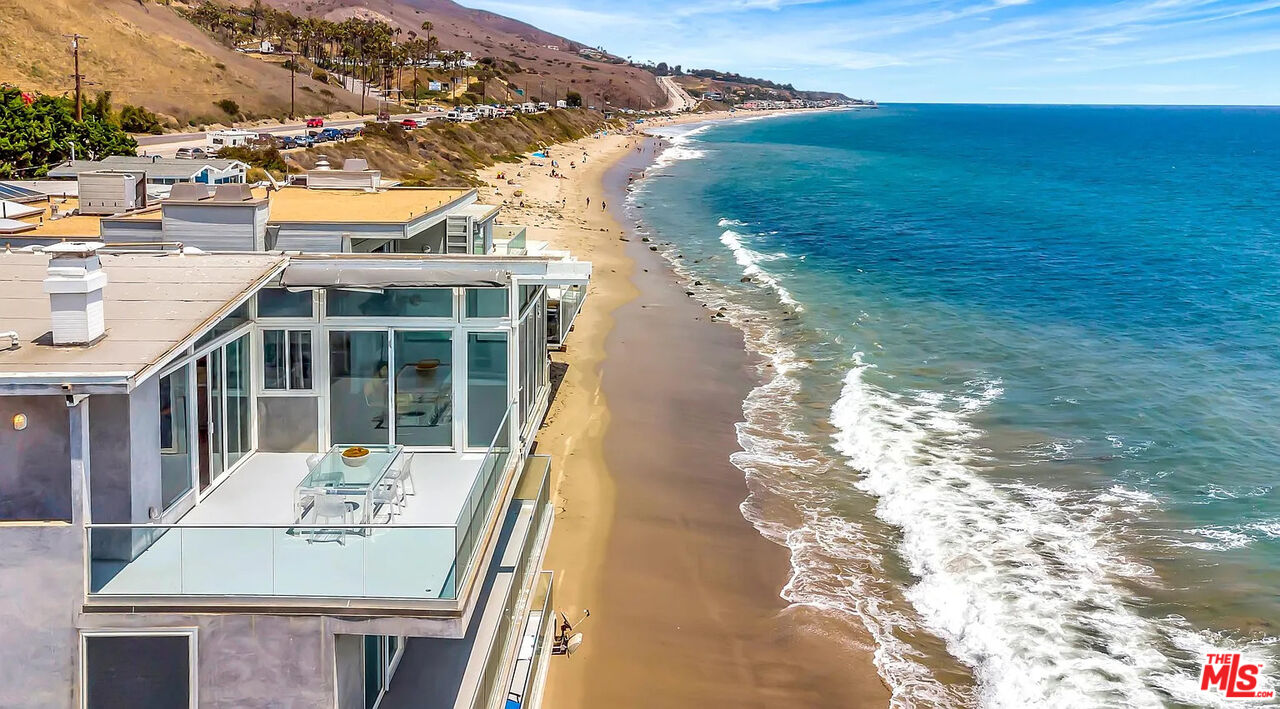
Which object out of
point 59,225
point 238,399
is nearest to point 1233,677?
point 238,399

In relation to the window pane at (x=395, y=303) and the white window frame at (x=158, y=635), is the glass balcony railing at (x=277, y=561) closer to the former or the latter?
the white window frame at (x=158, y=635)

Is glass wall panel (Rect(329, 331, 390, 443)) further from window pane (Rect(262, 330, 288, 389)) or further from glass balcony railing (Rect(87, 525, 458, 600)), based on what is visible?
glass balcony railing (Rect(87, 525, 458, 600))

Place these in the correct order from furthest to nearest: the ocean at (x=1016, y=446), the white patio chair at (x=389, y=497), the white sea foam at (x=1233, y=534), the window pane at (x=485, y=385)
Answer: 1. the white sea foam at (x=1233, y=534)
2. the ocean at (x=1016, y=446)
3. the window pane at (x=485, y=385)
4. the white patio chair at (x=389, y=497)

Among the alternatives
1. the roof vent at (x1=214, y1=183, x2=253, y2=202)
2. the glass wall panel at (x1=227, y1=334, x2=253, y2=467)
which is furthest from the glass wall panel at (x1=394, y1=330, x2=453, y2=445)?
the roof vent at (x1=214, y1=183, x2=253, y2=202)

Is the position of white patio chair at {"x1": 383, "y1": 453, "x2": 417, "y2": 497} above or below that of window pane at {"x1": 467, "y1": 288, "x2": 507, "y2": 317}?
below

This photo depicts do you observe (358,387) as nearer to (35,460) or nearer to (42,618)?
(35,460)

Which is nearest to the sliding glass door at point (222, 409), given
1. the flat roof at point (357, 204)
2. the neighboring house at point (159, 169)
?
the flat roof at point (357, 204)
